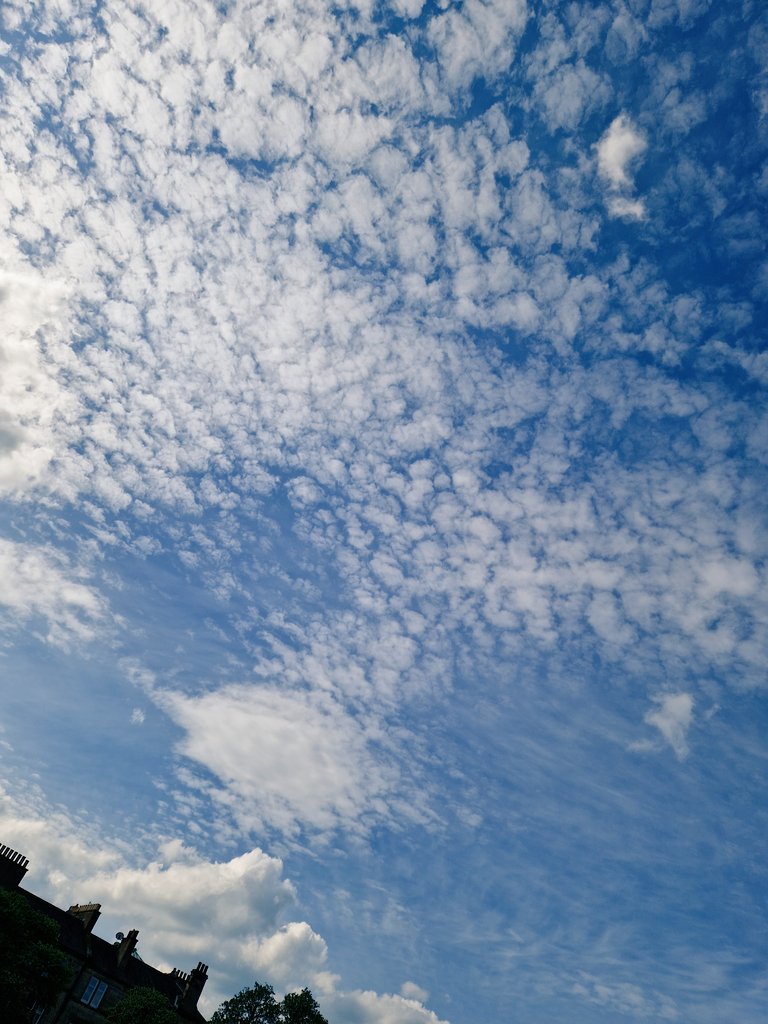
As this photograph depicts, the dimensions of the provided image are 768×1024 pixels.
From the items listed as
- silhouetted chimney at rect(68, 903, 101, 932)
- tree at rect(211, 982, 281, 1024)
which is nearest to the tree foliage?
tree at rect(211, 982, 281, 1024)

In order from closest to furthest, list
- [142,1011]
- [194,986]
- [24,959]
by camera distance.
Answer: [24,959], [142,1011], [194,986]

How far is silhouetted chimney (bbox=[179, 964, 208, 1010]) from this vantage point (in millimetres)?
67938

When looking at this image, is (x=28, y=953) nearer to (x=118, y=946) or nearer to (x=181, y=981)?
(x=118, y=946)

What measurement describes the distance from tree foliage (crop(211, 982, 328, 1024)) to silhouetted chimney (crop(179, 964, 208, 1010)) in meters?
14.5

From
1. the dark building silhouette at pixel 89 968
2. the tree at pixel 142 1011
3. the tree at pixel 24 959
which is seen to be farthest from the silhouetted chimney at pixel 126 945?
the tree at pixel 24 959

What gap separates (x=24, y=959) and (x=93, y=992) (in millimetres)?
28817

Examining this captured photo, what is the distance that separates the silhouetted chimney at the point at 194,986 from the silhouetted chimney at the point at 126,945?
1009 centimetres

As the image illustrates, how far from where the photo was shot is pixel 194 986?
69.6 m

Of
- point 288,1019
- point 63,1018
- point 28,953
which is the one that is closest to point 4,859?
point 63,1018

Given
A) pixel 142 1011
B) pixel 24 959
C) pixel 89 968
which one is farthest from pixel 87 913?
pixel 24 959

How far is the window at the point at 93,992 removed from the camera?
56.8 metres

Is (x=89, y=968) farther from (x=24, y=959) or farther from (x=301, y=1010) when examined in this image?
(x=24, y=959)

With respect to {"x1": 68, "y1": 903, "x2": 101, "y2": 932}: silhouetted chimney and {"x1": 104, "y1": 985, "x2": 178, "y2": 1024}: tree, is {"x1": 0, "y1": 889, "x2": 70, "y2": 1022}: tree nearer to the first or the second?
{"x1": 104, "y1": 985, "x2": 178, "y2": 1024}: tree

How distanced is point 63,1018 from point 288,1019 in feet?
59.8
